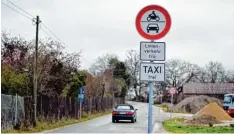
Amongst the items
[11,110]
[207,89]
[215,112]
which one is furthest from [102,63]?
[11,110]

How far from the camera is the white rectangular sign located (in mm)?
6867

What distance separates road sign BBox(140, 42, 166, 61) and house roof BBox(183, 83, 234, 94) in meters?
86.0

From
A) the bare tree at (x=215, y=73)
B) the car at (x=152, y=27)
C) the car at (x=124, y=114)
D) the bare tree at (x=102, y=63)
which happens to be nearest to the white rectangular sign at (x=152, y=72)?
the car at (x=152, y=27)

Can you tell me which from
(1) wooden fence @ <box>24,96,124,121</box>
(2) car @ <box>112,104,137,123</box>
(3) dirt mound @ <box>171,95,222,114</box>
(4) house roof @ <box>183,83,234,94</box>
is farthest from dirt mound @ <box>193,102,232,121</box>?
(4) house roof @ <box>183,83,234,94</box>

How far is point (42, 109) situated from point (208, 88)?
232 feet

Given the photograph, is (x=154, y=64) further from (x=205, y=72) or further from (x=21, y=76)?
(x=205, y=72)

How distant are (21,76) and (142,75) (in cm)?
2322

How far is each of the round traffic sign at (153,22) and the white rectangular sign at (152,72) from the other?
0.44 metres

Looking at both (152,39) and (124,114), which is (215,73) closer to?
(124,114)

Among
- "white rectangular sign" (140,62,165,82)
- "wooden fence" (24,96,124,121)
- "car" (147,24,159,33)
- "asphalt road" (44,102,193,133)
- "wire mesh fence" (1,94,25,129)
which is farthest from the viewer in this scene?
"wooden fence" (24,96,124,121)

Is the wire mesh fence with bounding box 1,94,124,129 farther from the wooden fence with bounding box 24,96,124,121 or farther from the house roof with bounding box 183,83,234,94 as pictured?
the house roof with bounding box 183,83,234,94

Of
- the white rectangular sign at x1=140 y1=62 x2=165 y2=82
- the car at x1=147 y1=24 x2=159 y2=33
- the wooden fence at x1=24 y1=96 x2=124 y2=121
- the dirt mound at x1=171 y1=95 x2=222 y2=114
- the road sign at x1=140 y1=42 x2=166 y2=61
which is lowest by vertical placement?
the dirt mound at x1=171 y1=95 x2=222 y2=114

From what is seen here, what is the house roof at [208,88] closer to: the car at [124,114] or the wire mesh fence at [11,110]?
the car at [124,114]

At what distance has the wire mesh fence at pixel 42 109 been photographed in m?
21.1
